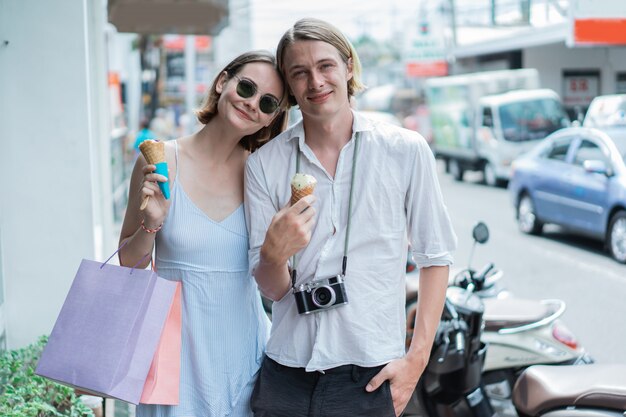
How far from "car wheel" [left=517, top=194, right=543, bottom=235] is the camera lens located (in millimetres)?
11434

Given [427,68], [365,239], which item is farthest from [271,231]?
[427,68]

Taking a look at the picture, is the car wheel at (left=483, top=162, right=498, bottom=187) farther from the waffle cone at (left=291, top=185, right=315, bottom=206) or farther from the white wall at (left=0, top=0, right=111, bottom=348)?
the waffle cone at (left=291, top=185, right=315, bottom=206)

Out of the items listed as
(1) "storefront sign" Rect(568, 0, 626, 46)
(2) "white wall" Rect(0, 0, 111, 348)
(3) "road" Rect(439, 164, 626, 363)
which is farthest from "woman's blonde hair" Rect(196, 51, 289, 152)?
(1) "storefront sign" Rect(568, 0, 626, 46)

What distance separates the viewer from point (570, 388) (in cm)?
333

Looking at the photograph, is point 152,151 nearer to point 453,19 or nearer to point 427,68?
point 453,19

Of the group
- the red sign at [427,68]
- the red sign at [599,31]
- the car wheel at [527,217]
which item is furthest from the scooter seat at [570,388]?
the red sign at [427,68]

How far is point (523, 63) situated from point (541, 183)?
20.3m

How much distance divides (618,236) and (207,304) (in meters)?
9.15

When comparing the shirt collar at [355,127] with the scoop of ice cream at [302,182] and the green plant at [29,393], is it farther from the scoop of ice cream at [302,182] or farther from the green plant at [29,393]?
the green plant at [29,393]

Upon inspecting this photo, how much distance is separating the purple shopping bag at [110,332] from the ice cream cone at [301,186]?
47 centimetres

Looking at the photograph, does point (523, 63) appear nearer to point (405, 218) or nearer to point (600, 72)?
point (600, 72)

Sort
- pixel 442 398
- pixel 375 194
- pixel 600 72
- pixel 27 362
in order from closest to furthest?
pixel 375 194 → pixel 27 362 → pixel 442 398 → pixel 600 72

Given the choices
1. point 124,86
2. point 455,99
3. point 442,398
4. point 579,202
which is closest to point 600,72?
point 455,99

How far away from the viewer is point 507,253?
11.6m
